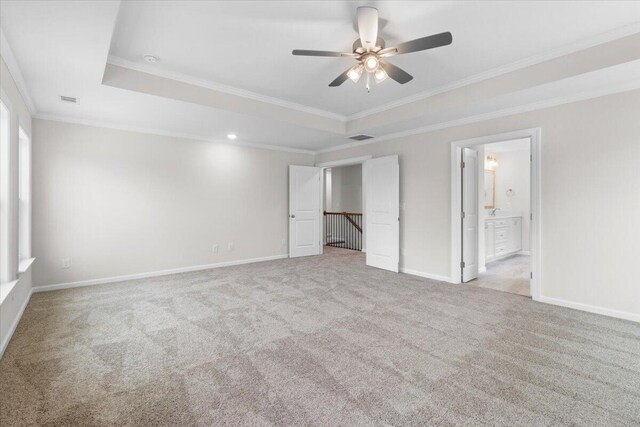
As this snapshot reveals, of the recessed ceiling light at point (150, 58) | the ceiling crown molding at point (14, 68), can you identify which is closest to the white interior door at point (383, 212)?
the recessed ceiling light at point (150, 58)

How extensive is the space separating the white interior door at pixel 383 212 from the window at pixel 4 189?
4.79 metres

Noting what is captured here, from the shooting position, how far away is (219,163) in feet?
18.6

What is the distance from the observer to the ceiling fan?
2268mm

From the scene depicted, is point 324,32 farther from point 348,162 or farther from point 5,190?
point 348,162

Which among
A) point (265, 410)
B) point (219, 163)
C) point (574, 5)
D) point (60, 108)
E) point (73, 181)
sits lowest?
point (265, 410)

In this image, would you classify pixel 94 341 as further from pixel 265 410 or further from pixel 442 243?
pixel 442 243

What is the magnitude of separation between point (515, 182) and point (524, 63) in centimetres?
522

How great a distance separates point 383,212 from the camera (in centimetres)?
546

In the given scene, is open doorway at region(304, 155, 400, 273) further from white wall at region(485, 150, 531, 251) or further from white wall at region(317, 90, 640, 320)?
white wall at region(485, 150, 531, 251)

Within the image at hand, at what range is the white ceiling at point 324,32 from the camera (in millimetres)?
2340

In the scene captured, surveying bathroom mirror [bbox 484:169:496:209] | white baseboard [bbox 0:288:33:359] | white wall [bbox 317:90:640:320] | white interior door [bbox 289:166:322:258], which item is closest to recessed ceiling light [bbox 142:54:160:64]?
white baseboard [bbox 0:288:33:359]

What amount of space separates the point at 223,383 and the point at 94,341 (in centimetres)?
147

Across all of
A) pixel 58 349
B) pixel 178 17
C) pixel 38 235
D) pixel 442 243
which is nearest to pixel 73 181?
pixel 38 235

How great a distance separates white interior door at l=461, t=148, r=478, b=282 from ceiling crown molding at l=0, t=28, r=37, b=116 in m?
5.18
